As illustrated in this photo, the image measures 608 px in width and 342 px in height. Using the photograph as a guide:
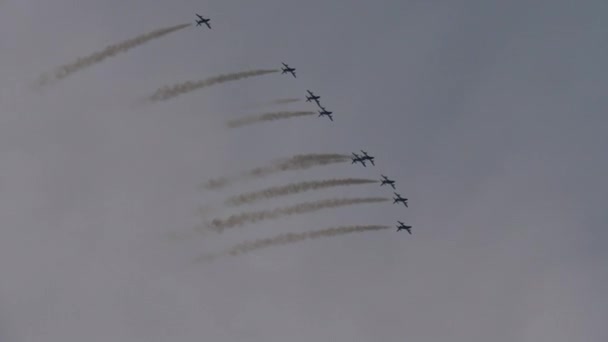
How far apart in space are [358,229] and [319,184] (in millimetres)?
10462

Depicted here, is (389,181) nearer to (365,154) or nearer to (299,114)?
(365,154)

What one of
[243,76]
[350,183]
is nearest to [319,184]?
[350,183]

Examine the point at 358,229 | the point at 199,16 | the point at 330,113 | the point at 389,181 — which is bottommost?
the point at 358,229

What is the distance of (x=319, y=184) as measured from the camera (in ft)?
525

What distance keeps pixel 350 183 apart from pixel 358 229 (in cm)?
823

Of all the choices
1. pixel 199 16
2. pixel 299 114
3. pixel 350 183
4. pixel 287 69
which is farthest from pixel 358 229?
pixel 199 16

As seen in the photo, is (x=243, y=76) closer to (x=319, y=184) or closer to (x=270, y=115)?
(x=270, y=115)

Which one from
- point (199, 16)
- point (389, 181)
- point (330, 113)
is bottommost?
point (389, 181)

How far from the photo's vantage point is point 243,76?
162 m

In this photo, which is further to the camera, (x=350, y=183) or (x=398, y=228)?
(x=398, y=228)

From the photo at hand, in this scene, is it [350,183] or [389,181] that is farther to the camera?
[389,181]

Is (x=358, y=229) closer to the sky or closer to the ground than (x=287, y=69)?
closer to the ground

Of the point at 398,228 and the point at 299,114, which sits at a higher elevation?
the point at 299,114

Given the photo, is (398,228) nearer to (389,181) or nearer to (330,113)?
(389,181)
